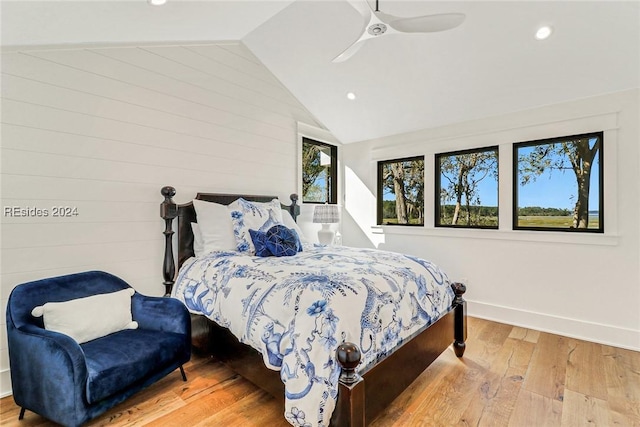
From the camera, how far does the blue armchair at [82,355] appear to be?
1.60 meters

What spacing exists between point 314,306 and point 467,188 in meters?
3.08

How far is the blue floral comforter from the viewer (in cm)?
150

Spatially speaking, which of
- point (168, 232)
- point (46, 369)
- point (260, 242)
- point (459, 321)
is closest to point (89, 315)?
point (46, 369)

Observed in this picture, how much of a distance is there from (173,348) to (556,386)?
8.70 ft

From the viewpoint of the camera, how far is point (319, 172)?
16.1 ft

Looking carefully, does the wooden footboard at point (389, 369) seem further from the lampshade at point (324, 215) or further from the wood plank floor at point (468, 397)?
the lampshade at point (324, 215)

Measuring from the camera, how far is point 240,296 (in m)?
2.03

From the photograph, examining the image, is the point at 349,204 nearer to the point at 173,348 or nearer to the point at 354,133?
the point at 354,133

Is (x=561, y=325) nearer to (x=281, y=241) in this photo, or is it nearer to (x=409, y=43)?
(x=281, y=241)

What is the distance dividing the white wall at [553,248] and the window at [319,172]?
44.8 inches

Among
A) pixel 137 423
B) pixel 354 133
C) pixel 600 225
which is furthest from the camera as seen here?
pixel 354 133

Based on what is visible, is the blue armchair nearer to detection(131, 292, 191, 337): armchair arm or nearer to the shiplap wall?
detection(131, 292, 191, 337): armchair arm

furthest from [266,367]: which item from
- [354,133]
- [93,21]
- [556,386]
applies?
[354,133]

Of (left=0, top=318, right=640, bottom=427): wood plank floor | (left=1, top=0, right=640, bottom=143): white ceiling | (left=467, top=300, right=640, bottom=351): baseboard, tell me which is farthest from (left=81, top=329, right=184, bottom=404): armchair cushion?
(left=467, top=300, right=640, bottom=351): baseboard
